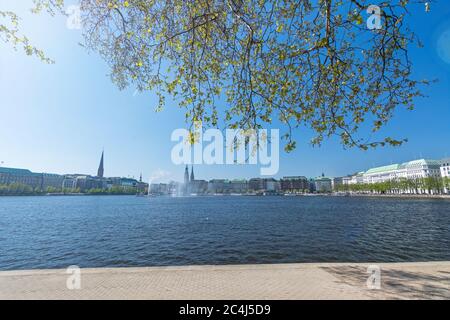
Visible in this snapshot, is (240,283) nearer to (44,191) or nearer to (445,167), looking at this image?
(445,167)

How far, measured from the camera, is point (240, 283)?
20.4 feet

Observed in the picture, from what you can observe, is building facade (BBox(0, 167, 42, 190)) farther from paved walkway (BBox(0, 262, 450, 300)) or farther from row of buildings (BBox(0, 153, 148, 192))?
paved walkway (BBox(0, 262, 450, 300))

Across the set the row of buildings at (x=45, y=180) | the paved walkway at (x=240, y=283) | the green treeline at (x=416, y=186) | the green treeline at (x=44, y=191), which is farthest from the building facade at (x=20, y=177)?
the green treeline at (x=416, y=186)

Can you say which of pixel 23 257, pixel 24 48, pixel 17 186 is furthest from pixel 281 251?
pixel 17 186

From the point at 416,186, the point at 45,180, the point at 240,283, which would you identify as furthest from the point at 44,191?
the point at 416,186

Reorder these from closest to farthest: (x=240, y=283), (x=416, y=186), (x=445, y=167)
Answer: (x=240, y=283)
(x=416, y=186)
(x=445, y=167)

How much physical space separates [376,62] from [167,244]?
17.2 meters

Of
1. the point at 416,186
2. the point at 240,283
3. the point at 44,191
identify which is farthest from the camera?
the point at 44,191

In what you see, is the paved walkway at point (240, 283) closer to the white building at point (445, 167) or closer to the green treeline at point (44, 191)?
the white building at point (445, 167)

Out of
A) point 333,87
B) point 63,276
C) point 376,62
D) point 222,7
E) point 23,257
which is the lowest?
point 23,257

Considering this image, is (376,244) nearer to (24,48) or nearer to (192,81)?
(192,81)

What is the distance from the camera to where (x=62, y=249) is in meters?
17.3

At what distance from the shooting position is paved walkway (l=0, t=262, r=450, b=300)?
17.8 feet

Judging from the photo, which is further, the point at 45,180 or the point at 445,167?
the point at 45,180
